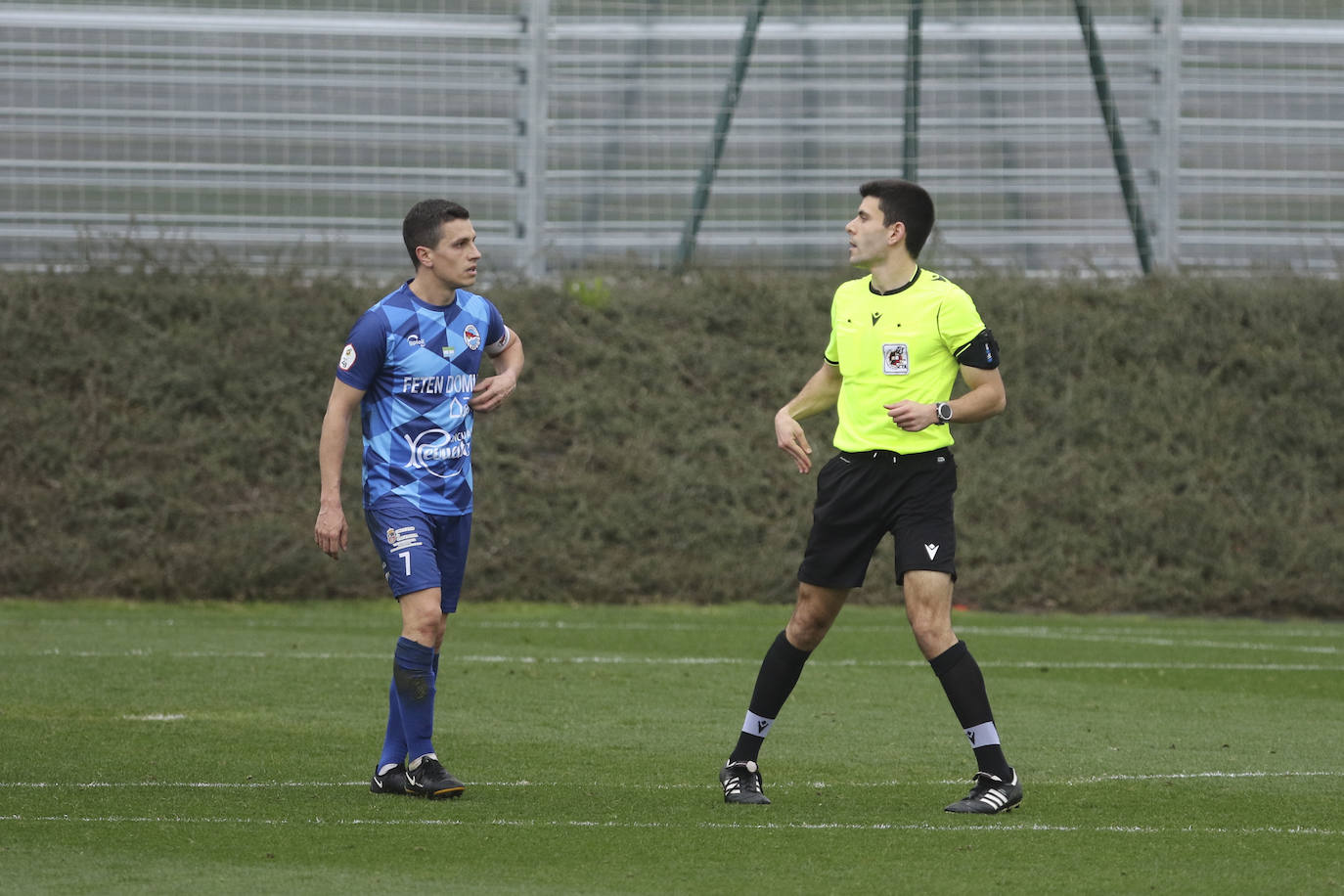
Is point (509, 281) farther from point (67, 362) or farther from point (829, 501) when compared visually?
point (829, 501)

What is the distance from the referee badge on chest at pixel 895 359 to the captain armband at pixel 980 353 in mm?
178

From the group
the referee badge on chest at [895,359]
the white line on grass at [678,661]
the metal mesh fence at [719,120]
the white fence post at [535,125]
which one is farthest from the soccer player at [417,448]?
the white fence post at [535,125]

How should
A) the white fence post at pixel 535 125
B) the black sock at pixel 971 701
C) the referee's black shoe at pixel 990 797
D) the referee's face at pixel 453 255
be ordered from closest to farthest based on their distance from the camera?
the referee's black shoe at pixel 990 797 < the black sock at pixel 971 701 < the referee's face at pixel 453 255 < the white fence post at pixel 535 125

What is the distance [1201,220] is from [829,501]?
43.7ft

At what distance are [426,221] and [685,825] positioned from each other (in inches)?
93.3

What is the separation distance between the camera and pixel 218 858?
5250 millimetres

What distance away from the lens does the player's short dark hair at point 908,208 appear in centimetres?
651

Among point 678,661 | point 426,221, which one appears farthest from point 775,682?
point 678,661

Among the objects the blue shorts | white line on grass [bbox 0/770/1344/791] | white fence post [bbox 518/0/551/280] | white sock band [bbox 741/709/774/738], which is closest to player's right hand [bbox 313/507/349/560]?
the blue shorts

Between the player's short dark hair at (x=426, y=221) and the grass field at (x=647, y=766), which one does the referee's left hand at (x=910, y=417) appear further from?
the player's short dark hair at (x=426, y=221)

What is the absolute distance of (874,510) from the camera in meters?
6.40

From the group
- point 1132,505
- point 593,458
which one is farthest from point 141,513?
point 1132,505

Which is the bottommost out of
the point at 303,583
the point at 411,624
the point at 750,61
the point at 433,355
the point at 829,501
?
the point at 303,583

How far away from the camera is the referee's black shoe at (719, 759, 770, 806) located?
6363 mm
